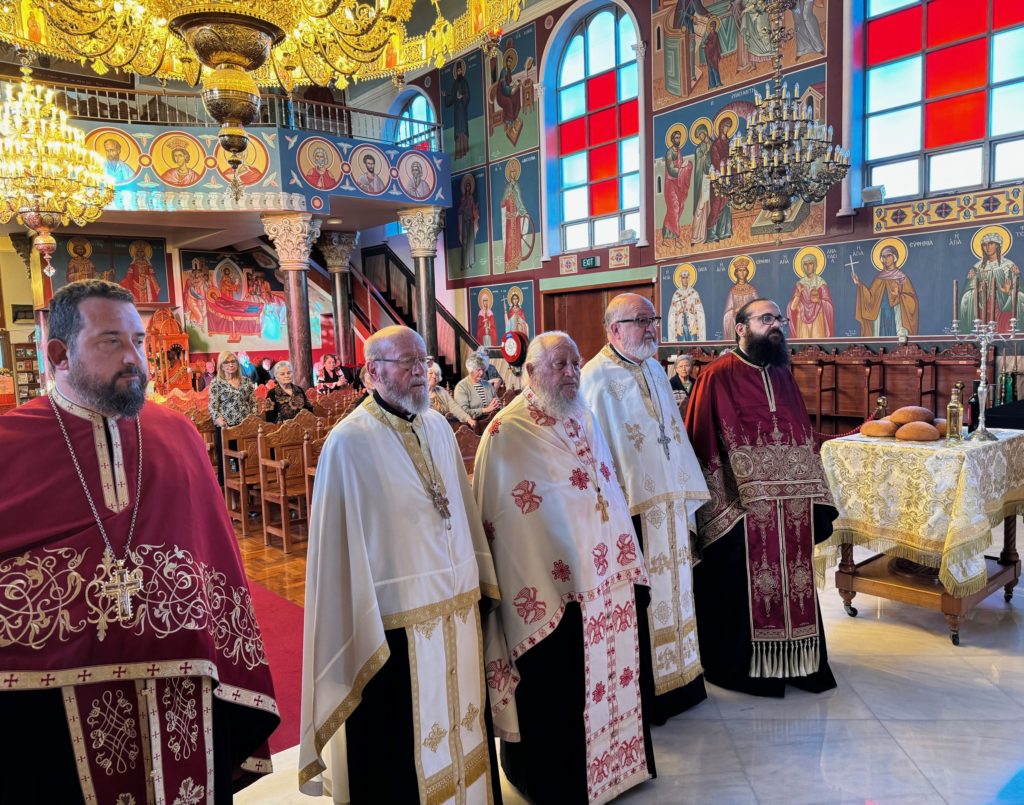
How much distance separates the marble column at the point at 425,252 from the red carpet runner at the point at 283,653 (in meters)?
9.73

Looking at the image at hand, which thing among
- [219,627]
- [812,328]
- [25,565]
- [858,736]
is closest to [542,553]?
[219,627]

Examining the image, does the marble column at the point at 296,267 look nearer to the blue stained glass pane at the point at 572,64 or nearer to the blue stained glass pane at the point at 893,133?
the blue stained glass pane at the point at 572,64

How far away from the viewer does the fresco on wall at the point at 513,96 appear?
14406 millimetres

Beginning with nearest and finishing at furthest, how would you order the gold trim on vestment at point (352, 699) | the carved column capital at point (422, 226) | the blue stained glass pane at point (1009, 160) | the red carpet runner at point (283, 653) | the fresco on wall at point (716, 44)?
the gold trim on vestment at point (352, 699) → the red carpet runner at point (283, 653) → the blue stained glass pane at point (1009, 160) → the fresco on wall at point (716, 44) → the carved column capital at point (422, 226)

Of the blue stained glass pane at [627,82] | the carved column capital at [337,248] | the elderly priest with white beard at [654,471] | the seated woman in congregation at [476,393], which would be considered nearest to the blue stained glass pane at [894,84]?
the blue stained glass pane at [627,82]

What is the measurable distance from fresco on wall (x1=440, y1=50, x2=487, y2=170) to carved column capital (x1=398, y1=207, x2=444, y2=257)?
2040mm

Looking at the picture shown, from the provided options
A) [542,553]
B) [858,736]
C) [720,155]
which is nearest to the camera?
[542,553]

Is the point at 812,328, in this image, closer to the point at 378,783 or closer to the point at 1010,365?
the point at 1010,365

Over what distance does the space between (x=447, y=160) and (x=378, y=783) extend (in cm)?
1357

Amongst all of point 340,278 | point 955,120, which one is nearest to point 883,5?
point 955,120

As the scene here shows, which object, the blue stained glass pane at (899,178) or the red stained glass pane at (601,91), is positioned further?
the red stained glass pane at (601,91)

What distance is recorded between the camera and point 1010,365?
871 cm

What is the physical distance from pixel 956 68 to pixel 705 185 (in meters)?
3.56

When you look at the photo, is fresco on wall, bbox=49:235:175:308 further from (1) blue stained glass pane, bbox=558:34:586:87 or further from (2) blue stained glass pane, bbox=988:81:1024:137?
(2) blue stained glass pane, bbox=988:81:1024:137
